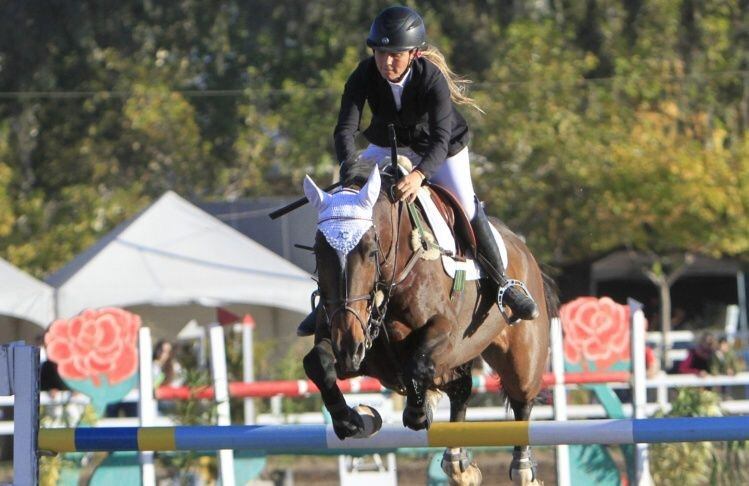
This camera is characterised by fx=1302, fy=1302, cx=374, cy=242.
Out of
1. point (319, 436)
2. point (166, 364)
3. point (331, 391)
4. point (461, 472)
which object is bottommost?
point (461, 472)

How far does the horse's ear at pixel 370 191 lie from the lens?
16.8 ft

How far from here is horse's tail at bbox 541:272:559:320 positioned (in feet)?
23.2

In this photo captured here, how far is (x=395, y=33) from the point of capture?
5.49 m

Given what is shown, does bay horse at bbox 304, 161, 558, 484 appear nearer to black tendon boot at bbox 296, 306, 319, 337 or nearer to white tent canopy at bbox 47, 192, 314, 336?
black tendon boot at bbox 296, 306, 319, 337

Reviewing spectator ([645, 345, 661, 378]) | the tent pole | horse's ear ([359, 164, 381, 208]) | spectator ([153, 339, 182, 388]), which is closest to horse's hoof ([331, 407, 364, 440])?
horse's ear ([359, 164, 381, 208])

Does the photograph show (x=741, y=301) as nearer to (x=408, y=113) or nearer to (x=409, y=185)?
(x=408, y=113)

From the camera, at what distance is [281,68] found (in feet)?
81.2

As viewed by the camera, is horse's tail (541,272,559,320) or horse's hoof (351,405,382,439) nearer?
horse's hoof (351,405,382,439)

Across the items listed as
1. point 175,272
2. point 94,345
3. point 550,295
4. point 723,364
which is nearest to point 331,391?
point 550,295

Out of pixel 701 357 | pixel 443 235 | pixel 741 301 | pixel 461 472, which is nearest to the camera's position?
pixel 443 235

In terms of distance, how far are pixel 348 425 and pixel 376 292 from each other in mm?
539

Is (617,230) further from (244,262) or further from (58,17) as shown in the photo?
(58,17)

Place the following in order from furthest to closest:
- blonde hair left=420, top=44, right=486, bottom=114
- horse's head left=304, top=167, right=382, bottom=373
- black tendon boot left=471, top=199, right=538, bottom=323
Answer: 1. black tendon boot left=471, top=199, right=538, bottom=323
2. blonde hair left=420, top=44, right=486, bottom=114
3. horse's head left=304, top=167, right=382, bottom=373

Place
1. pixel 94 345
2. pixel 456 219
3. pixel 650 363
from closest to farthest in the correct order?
1. pixel 456 219
2. pixel 94 345
3. pixel 650 363
